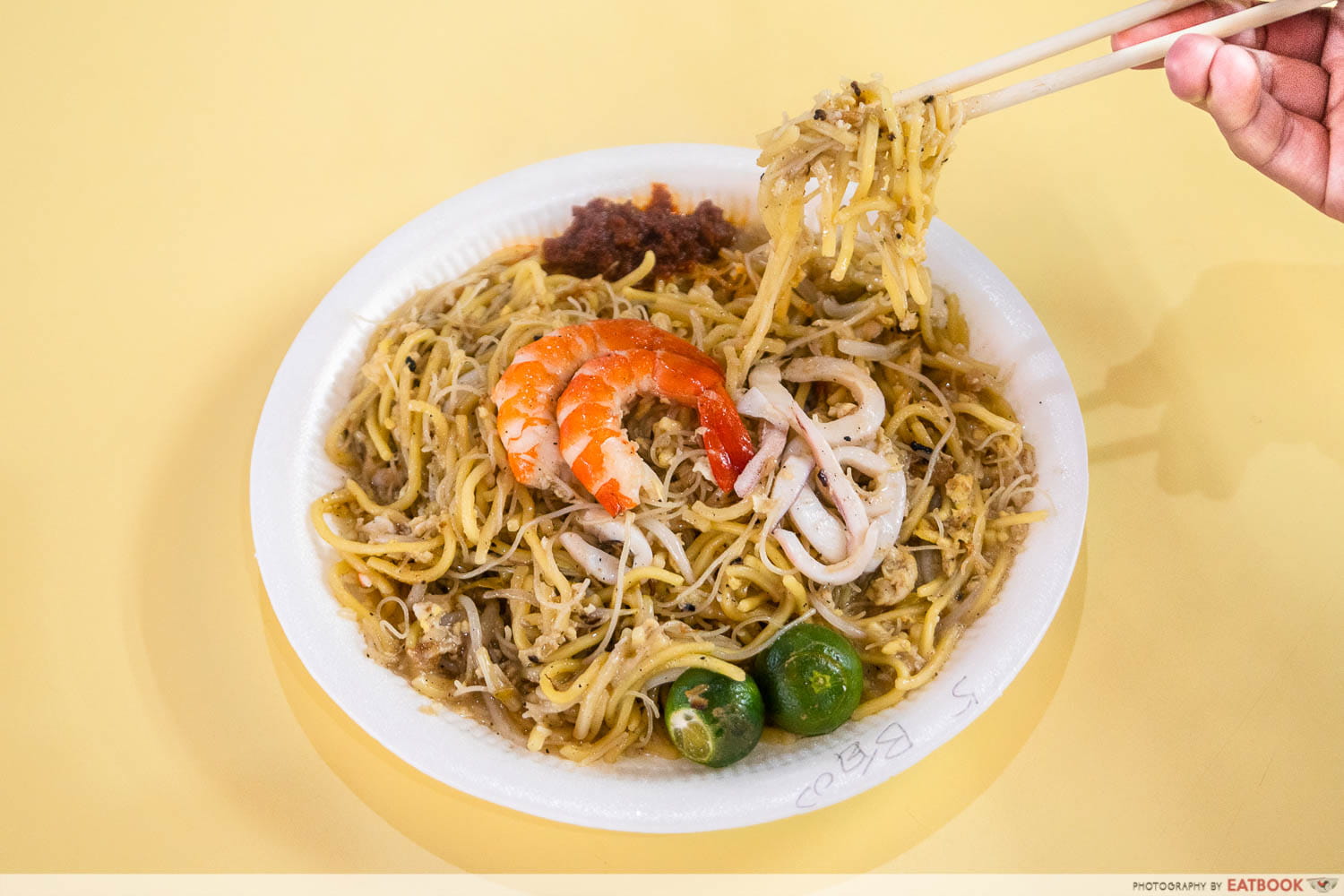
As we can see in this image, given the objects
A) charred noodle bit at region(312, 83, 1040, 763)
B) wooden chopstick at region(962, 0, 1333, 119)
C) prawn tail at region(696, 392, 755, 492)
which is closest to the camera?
wooden chopstick at region(962, 0, 1333, 119)

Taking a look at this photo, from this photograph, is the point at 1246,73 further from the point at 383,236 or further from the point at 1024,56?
the point at 383,236

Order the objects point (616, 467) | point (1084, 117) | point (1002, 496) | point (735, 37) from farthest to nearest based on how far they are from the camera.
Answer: point (735, 37), point (1084, 117), point (1002, 496), point (616, 467)

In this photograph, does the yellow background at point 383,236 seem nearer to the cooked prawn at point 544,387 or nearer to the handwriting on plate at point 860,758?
the handwriting on plate at point 860,758

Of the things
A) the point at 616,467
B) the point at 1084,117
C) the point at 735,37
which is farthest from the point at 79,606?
the point at 1084,117

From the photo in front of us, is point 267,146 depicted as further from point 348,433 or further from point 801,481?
point 801,481

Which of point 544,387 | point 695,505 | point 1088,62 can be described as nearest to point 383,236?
point 544,387

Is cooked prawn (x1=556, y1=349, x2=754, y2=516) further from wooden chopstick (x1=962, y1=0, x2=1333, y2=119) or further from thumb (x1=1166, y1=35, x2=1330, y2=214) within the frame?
thumb (x1=1166, y1=35, x2=1330, y2=214)

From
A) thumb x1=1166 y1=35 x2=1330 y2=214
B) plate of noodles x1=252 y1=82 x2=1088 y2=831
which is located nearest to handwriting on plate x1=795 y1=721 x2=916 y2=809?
plate of noodles x1=252 y1=82 x2=1088 y2=831
